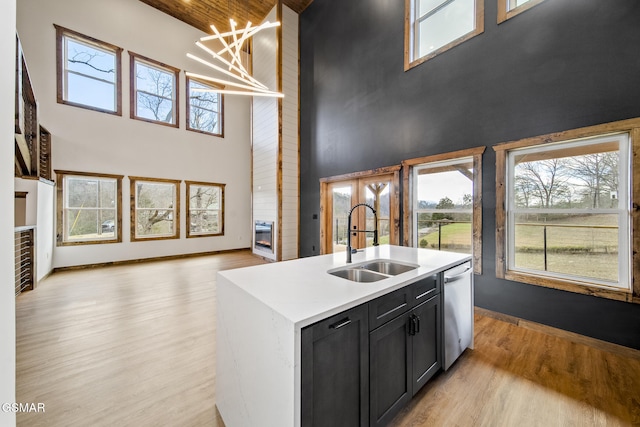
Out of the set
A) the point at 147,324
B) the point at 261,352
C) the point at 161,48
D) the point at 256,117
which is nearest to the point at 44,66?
the point at 161,48

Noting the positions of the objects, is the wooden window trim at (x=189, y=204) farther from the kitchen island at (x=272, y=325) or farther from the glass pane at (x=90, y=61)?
the kitchen island at (x=272, y=325)

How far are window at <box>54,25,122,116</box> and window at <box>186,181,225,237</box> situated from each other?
245cm

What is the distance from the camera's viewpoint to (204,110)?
7.24 metres

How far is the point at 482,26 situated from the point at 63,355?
5.73m

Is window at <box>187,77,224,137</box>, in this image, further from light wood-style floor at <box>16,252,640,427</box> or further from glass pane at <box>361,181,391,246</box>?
light wood-style floor at <box>16,252,640,427</box>

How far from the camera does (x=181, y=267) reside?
5.64 m

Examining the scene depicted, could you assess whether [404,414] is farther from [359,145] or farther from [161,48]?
[161,48]

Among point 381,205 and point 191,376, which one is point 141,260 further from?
point 381,205

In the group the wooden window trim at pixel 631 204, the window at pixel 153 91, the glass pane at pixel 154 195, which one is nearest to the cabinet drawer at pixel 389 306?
the wooden window trim at pixel 631 204

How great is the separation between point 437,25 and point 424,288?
4024mm

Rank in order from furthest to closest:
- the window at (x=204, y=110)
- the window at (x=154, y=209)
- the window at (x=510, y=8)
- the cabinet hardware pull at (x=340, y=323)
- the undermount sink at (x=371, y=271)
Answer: the window at (x=204, y=110)
the window at (x=154, y=209)
the window at (x=510, y=8)
the undermount sink at (x=371, y=271)
the cabinet hardware pull at (x=340, y=323)

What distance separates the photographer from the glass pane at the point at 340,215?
17.7 feet

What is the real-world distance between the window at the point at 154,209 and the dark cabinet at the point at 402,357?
263 inches

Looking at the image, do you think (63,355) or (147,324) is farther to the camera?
(147,324)
